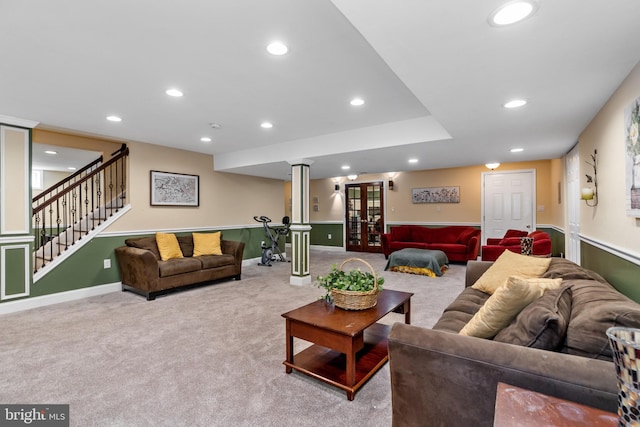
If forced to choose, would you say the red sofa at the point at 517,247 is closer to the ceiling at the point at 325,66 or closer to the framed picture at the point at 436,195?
the ceiling at the point at 325,66

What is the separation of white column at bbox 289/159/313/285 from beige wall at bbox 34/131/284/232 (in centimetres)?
198

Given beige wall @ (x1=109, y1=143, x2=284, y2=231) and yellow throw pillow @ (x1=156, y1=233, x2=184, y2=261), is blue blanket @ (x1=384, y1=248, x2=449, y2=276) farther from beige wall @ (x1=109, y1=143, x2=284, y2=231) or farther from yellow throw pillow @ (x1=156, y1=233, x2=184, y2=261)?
yellow throw pillow @ (x1=156, y1=233, x2=184, y2=261)

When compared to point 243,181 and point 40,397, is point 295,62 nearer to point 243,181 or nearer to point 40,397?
point 40,397

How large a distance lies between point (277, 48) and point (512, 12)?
4.50 ft

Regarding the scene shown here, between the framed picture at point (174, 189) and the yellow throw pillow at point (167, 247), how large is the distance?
0.73m

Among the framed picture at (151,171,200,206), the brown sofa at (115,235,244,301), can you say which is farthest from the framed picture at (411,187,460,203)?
the framed picture at (151,171,200,206)

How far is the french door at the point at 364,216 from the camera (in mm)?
8461

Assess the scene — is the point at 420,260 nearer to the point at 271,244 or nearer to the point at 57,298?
the point at 271,244

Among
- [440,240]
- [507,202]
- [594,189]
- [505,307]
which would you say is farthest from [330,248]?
[505,307]

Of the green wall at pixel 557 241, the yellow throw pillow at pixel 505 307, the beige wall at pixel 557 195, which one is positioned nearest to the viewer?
the yellow throw pillow at pixel 505 307

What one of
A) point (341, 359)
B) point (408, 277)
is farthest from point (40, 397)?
point (408, 277)

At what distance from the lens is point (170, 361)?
2.40 m

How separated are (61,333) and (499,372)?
12.1 ft

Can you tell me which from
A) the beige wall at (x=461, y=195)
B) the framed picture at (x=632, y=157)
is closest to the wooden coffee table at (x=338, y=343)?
the framed picture at (x=632, y=157)
